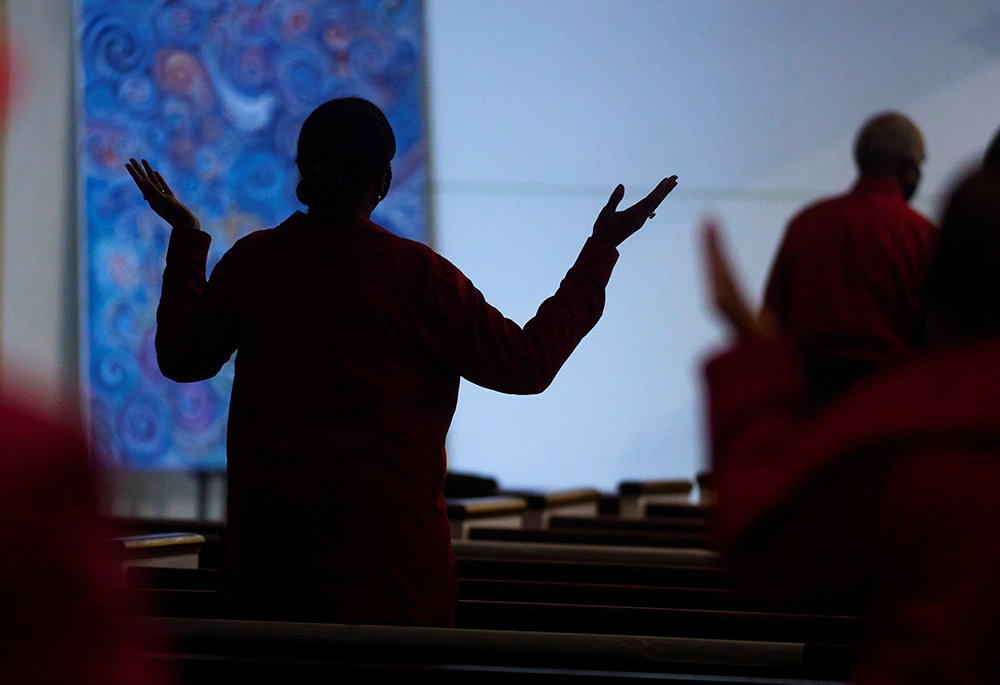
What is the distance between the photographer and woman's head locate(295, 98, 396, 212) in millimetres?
1468

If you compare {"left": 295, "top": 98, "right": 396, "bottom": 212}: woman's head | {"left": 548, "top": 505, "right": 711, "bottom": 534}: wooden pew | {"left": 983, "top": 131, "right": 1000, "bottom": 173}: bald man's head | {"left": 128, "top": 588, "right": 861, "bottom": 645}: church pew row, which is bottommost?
{"left": 548, "top": 505, "right": 711, "bottom": 534}: wooden pew

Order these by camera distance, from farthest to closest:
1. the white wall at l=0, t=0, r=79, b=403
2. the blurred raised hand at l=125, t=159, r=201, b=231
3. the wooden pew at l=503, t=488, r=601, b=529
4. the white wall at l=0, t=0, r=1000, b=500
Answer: the white wall at l=0, t=0, r=1000, b=500 < the white wall at l=0, t=0, r=79, b=403 < the wooden pew at l=503, t=488, r=601, b=529 < the blurred raised hand at l=125, t=159, r=201, b=231

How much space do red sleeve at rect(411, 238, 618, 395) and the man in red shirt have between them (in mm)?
916

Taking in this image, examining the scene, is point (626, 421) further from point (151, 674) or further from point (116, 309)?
point (151, 674)

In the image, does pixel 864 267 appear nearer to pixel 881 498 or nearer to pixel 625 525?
pixel 625 525

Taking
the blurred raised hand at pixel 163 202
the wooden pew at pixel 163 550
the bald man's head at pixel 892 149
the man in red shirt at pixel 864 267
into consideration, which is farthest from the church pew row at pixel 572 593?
the bald man's head at pixel 892 149

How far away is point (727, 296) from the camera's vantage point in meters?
0.83

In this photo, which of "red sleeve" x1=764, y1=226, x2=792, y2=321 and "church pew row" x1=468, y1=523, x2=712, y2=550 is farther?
"church pew row" x1=468, y1=523, x2=712, y2=550

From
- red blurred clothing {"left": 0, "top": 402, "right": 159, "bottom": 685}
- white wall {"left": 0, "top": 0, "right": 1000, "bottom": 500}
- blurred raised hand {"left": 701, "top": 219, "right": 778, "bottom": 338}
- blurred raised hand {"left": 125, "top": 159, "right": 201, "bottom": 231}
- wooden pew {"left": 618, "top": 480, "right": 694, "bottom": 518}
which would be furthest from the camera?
white wall {"left": 0, "top": 0, "right": 1000, "bottom": 500}

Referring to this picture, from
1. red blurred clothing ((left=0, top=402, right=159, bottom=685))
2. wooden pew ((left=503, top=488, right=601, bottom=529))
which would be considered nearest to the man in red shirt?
wooden pew ((left=503, top=488, right=601, bottom=529))

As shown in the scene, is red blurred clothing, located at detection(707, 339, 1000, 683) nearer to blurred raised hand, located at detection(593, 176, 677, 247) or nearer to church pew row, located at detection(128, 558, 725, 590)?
blurred raised hand, located at detection(593, 176, 677, 247)

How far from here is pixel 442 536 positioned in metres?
1.42

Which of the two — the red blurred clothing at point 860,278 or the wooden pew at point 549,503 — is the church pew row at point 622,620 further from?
the wooden pew at point 549,503

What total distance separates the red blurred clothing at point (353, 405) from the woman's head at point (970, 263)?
0.69 m
